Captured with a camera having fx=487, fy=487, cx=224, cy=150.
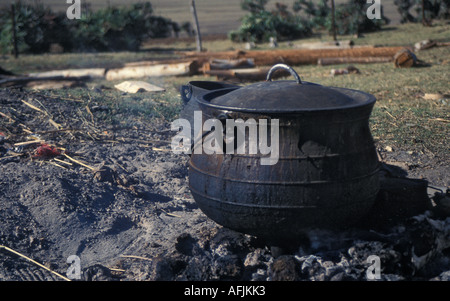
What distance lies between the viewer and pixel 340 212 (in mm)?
3330

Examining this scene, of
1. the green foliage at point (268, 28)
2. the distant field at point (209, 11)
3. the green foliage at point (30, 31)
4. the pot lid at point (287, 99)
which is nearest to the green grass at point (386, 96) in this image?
the green foliage at point (30, 31)

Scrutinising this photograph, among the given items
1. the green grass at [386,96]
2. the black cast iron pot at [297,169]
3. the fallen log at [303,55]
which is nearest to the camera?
the black cast iron pot at [297,169]

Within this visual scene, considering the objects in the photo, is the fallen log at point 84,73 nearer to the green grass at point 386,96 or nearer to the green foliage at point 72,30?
the green grass at point 386,96

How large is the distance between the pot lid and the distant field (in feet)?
71.5

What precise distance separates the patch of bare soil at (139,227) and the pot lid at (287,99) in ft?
2.88

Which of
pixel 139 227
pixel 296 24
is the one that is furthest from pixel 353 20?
pixel 139 227

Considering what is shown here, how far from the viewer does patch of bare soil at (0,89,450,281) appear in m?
3.43

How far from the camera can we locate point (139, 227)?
4.56 meters

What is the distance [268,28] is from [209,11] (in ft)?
62.6

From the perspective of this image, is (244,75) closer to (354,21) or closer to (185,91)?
(185,91)

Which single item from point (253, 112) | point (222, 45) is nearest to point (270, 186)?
point (253, 112)

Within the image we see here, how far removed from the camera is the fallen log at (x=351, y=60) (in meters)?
12.7

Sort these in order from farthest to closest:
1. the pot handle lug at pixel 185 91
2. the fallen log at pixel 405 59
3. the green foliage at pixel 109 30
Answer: the green foliage at pixel 109 30, the fallen log at pixel 405 59, the pot handle lug at pixel 185 91

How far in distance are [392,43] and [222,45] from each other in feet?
22.8
